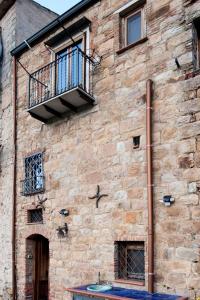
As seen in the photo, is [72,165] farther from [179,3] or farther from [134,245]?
[179,3]

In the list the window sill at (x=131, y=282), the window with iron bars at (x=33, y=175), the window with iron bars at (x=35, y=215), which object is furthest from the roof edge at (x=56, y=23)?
Result: the window sill at (x=131, y=282)

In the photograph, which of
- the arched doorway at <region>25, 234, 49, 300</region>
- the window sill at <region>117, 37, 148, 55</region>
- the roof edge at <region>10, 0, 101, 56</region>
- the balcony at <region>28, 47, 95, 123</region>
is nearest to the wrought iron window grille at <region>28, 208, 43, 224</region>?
the arched doorway at <region>25, 234, 49, 300</region>

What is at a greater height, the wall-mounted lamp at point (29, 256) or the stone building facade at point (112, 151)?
the stone building facade at point (112, 151)

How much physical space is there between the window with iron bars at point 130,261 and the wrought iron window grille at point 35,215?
8.59 feet

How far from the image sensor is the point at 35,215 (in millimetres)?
9414

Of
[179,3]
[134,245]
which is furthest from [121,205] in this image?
[179,3]

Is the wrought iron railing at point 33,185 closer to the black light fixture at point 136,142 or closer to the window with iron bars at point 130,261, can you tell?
the window with iron bars at point 130,261

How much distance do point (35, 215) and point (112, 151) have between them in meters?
3.02

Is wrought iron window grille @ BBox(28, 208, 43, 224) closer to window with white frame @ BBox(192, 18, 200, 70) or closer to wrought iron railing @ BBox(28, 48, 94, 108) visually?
wrought iron railing @ BBox(28, 48, 94, 108)

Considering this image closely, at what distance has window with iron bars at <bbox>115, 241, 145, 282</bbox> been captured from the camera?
686cm

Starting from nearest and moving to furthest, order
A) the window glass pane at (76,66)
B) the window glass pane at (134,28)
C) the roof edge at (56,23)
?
the window glass pane at (134,28), the window glass pane at (76,66), the roof edge at (56,23)

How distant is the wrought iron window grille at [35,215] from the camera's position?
363 inches

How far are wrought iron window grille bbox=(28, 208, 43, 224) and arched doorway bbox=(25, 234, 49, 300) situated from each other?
375 millimetres

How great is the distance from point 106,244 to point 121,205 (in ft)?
2.71
